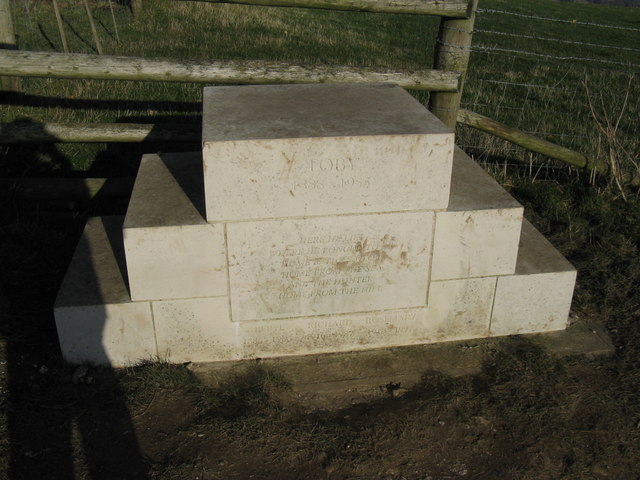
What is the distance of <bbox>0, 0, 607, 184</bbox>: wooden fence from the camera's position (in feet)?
13.7

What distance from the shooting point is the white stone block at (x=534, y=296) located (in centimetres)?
368

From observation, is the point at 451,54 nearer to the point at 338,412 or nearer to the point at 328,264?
the point at 328,264

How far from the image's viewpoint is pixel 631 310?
402 centimetres

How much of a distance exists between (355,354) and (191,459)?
110 centimetres

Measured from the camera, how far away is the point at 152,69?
4.20 m

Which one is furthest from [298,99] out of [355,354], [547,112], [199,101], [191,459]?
[547,112]

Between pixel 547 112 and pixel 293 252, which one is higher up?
pixel 293 252

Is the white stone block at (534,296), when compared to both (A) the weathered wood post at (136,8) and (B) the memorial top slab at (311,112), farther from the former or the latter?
(A) the weathered wood post at (136,8)

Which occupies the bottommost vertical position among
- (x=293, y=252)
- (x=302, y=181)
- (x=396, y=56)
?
(x=396, y=56)

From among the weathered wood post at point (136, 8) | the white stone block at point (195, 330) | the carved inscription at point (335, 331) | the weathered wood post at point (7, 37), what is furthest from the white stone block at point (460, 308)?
the weathered wood post at point (136, 8)

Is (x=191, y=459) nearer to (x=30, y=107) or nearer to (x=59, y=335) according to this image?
(x=59, y=335)

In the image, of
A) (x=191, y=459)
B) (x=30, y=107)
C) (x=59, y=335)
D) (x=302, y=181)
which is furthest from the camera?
(x=30, y=107)

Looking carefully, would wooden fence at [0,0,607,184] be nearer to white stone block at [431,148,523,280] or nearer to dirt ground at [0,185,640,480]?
white stone block at [431,148,523,280]

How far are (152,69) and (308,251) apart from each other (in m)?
1.75
